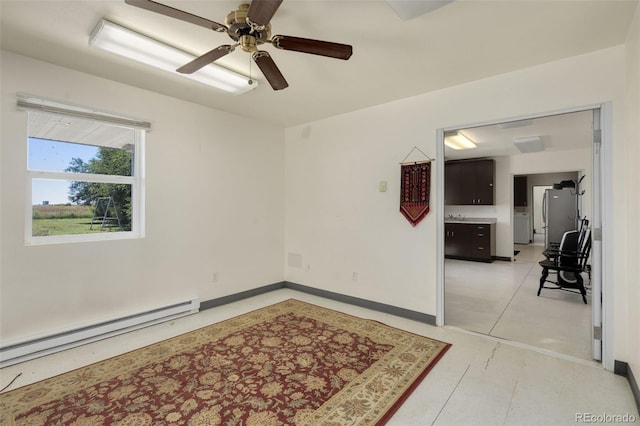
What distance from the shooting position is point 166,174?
351cm

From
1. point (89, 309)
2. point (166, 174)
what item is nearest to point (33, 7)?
point (166, 174)

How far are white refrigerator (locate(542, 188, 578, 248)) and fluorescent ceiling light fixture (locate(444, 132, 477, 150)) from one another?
4.52 m

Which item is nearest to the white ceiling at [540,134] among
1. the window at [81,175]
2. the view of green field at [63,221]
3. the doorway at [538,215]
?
the window at [81,175]

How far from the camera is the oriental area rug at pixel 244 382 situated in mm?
1920

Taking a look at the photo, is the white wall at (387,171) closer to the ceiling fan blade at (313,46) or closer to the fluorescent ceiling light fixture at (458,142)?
the ceiling fan blade at (313,46)

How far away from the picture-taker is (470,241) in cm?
721

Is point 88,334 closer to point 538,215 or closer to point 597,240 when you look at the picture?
point 597,240

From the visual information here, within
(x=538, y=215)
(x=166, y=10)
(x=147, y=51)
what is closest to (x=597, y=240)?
(x=166, y=10)

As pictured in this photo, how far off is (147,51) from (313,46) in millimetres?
1419

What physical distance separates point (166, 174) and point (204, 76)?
1263 mm

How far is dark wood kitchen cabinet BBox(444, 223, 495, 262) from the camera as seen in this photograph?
6.97 meters

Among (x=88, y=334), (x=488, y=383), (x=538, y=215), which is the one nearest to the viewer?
(x=488, y=383)

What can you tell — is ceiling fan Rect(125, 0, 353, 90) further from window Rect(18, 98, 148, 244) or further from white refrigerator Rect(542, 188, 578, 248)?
white refrigerator Rect(542, 188, 578, 248)

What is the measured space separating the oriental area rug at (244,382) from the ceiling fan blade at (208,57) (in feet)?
7.50
